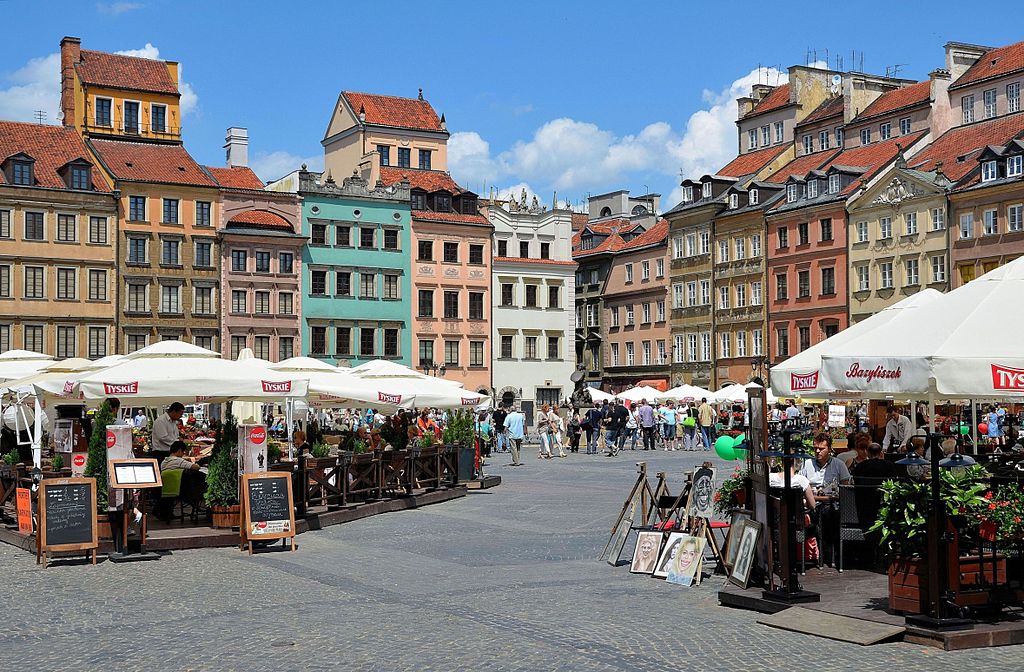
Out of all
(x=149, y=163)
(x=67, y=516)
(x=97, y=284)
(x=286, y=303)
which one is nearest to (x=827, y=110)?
(x=286, y=303)

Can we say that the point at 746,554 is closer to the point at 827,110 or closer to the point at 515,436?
the point at 515,436

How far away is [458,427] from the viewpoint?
27391mm

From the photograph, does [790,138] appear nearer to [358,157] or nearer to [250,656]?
[358,157]

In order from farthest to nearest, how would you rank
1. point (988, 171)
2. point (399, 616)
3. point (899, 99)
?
1. point (899, 99)
2. point (988, 171)
3. point (399, 616)

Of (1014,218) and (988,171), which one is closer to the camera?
(1014,218)

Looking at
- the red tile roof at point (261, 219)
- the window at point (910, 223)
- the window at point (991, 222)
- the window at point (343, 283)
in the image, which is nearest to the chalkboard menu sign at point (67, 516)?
the window at point (991, 222)

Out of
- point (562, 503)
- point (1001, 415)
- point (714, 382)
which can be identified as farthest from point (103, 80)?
point (562, 503)

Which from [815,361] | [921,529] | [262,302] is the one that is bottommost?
[921,529]

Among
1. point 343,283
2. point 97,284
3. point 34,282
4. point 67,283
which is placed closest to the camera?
point 34,282

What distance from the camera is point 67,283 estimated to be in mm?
62062

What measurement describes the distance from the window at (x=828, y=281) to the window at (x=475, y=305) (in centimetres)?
1857

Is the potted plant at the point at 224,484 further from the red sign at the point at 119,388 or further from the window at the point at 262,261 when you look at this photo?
the window at the point at 262,261

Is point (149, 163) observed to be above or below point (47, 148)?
below

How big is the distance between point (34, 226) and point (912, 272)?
3914cm
